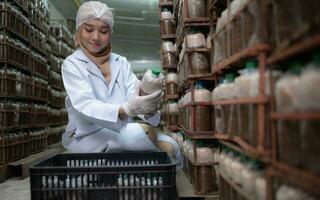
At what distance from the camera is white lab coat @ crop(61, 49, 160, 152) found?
2656 millimetres

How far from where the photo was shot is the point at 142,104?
2.54 meters

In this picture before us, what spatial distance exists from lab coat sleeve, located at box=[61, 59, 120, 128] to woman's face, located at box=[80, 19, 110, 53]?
24 centimetres

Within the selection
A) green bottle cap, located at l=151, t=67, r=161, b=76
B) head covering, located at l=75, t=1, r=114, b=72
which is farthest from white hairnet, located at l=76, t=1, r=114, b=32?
green bottle cap, located at l=151, t=67, r=161, b=76

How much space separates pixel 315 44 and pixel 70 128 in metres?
2.37

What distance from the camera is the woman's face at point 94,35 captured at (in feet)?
10.00

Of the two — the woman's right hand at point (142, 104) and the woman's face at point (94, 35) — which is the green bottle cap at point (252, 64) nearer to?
the woman's right hand at point (142, 104)

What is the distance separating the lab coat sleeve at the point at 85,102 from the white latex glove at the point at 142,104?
0.32ft

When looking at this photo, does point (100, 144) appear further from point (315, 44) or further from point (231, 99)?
point (315, 44)

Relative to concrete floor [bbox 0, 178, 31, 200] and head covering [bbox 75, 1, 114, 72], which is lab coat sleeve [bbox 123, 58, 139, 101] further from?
concrete floor [bbox 0, 178, 31, 200]

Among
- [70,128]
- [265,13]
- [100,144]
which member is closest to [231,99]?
[265,13]

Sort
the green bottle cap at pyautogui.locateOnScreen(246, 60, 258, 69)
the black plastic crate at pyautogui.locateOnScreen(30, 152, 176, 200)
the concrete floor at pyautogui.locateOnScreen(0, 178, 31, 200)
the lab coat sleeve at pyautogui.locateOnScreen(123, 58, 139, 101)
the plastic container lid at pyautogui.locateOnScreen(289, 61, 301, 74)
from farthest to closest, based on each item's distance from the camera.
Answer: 1. the lab coat sleeve at pyautogui.locateOnScreen(123, 58, 139, 101)
2. the concrete floor at pyautogui.locateOnScreen(0, 178, 31, 200)
3. the black plastic crate at pyautogui.locateOnScreen(30, 152, 176, 200)
4. the green bottle cap at pyautogui.locateOnScreen(246, 60, 258, 69)
5. the plastic container lid at pyautogui.locateOnScreen(289, 61, 301, 74)

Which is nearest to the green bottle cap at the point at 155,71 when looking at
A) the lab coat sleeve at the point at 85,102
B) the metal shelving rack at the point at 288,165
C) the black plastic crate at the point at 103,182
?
the lab coat sleeve at the point at 85,102

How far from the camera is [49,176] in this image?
201 centimetres

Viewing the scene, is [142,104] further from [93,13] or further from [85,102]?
[93,13]
